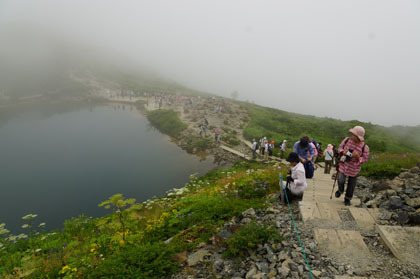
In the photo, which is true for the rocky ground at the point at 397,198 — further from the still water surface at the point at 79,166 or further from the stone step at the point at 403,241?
the still water surface at the point at 79,166

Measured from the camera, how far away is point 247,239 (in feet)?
17.8

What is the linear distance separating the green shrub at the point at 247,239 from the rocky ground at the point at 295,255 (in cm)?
14

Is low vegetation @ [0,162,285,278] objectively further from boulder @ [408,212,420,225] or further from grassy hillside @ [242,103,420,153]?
grassy hillside @ [242,103,420,153]

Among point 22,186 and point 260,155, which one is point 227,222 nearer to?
point 260,155

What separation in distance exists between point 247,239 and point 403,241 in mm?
3496

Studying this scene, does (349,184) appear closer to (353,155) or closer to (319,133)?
(353,155)

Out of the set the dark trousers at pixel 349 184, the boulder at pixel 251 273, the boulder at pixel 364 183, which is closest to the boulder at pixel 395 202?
the dark trousers at pixel 349 184

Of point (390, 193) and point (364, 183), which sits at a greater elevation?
point (390, 193)

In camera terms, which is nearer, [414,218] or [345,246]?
[345,246]

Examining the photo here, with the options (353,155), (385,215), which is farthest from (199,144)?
(385,215)

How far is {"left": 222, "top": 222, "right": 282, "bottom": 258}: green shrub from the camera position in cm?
538

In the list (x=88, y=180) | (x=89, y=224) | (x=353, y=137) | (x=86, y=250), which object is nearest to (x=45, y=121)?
(x=88, y=180)

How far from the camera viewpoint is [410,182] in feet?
26.7

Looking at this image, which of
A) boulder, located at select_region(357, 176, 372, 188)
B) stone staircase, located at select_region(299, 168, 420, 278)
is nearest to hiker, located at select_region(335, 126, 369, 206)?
stone staircase, located at select_region(299, 168, 420, 278)
